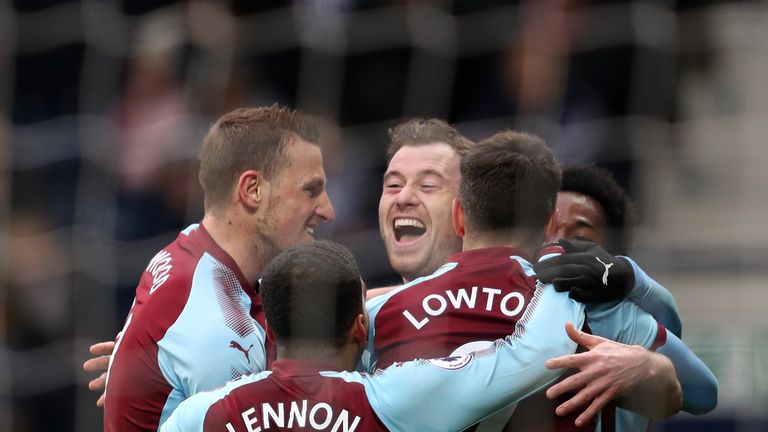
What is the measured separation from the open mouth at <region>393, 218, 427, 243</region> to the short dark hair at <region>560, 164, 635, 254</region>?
1.39 ft

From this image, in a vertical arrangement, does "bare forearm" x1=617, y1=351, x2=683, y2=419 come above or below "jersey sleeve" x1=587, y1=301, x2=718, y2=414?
below

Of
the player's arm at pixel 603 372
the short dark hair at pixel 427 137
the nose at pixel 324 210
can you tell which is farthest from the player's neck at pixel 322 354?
the short dark hair at pixel 427 137

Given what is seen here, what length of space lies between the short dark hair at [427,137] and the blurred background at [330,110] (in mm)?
421

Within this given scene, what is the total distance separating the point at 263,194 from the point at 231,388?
72cm

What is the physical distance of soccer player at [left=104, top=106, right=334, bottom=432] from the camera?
96.7 inches

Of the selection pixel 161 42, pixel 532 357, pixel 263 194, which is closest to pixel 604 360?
pixel 532 357

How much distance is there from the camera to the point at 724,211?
4.25 m

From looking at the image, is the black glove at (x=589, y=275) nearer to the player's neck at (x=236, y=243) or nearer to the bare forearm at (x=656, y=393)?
the bare forearm at (x=656, y=393)

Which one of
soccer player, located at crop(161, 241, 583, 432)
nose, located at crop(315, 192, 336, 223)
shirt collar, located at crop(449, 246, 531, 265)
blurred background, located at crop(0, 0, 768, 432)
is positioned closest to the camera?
soccer player, located at crop(161, 241, 583, 432)

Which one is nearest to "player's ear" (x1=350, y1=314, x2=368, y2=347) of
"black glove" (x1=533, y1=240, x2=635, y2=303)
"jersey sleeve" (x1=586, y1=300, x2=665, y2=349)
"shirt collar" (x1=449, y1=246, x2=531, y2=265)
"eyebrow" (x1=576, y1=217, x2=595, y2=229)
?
"shirt collar" (x1=449, y1=246, x2=531, y2=265)

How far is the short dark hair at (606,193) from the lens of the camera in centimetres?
311

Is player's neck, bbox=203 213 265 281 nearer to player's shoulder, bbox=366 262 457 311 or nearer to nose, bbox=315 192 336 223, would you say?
nose, bbox=315 192 336 223

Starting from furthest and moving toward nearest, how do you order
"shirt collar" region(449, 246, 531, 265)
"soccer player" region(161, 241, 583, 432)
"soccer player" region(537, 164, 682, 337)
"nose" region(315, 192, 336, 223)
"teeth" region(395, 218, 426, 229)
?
"soccer player" region(537, 164, 682, 337) → "teeth" region(395, 218, 426, 229) → "nose" region(315, 192, 336, 223) → "shirt collar" region(449, 246, 531, 265) → "soccer player" region(161, 241, 583, 432)

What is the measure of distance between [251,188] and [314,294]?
2.11 feet
